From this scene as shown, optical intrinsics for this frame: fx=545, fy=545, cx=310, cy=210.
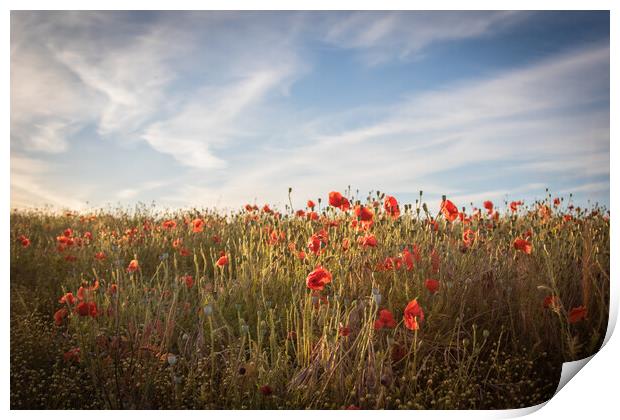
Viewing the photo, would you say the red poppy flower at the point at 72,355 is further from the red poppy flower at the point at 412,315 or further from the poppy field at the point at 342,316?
the red poppy flower at the point at 412,315

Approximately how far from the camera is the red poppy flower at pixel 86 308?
2.60 m

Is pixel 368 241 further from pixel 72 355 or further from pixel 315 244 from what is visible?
pixel 72 355

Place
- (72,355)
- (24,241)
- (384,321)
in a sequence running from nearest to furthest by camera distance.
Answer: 1. (384,321)
2. (72,355)
3. (24,241)

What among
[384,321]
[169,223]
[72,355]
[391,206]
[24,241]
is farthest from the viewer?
[169,223]

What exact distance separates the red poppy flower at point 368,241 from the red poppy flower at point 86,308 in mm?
1350

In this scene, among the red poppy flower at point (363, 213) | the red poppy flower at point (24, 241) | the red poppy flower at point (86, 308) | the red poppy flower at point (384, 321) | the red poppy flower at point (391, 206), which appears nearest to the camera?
the red poppy flower at point (384, 321)

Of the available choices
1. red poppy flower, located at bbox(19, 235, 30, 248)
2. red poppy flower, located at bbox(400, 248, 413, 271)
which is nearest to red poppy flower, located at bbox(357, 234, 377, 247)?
red poppy flower, located at bbox(400, 248, 413, 271)

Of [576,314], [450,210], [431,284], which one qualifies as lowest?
[576,314]

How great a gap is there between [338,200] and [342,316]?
589 millimetres

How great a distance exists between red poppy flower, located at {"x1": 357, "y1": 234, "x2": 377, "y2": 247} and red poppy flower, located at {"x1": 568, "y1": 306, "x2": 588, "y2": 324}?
39.7 inches

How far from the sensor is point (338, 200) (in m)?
2.77

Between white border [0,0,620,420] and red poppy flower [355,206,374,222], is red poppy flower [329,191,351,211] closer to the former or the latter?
red poppy flower [355,206,374,222]
